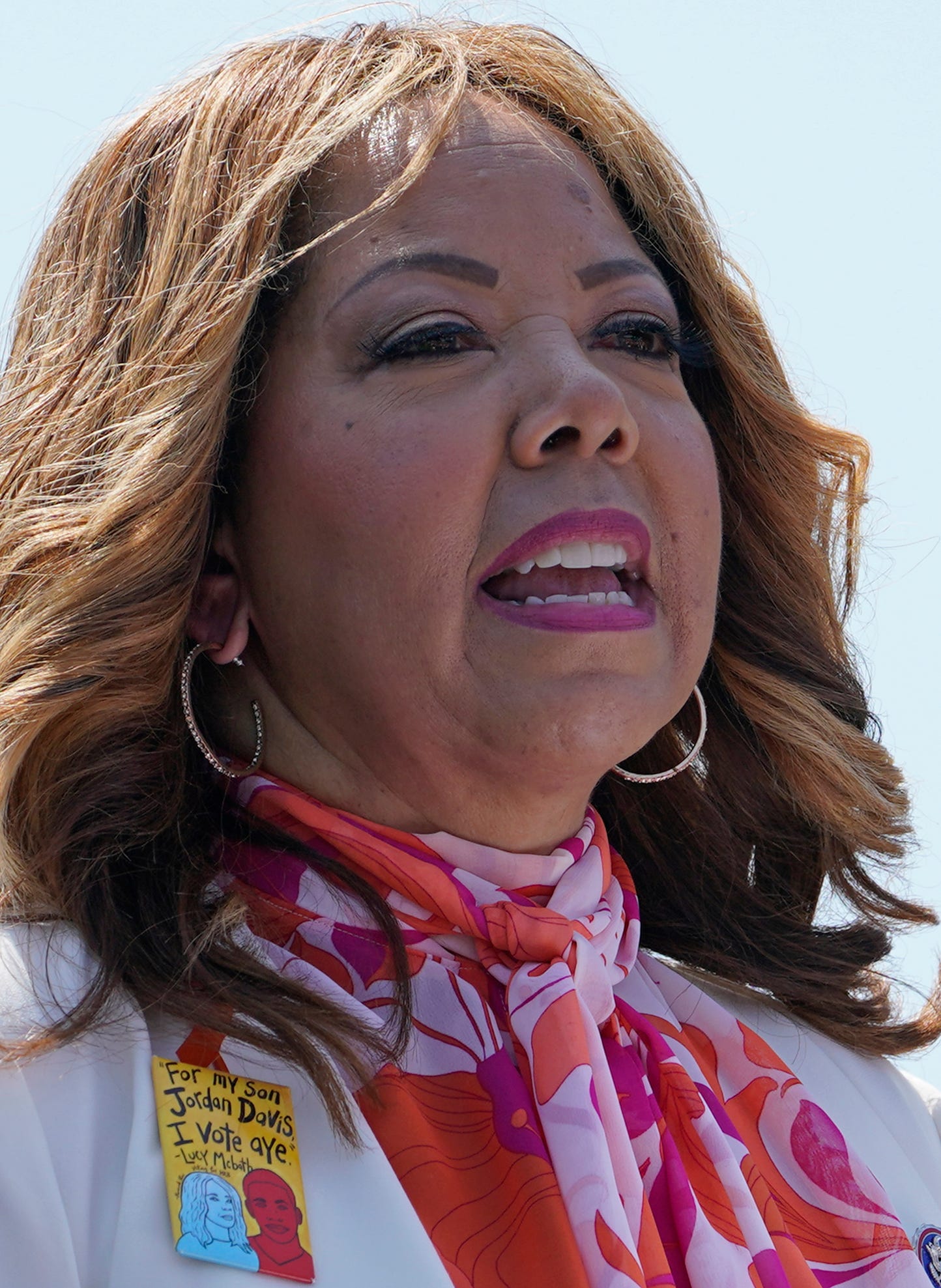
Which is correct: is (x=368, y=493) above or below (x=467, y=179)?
below

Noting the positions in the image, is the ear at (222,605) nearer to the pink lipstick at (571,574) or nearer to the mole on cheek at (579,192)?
the pink lipstick at (571,574)

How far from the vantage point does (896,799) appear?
322cm

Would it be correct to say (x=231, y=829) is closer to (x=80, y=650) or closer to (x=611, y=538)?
(x=80, y=650)

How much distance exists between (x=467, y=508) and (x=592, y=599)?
23 cm

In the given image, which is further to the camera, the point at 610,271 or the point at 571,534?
the point at 610,271

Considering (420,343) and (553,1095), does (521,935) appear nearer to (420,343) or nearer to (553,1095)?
(553,1095)

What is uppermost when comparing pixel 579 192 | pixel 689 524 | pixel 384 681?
pixel 579 192

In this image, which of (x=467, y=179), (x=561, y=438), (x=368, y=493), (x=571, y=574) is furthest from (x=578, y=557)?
(x=467, y=179)

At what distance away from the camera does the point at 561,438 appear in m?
2.44

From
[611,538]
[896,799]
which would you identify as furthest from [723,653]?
[611,538]

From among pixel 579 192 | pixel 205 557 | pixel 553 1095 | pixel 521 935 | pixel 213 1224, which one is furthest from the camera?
pixel 579 192

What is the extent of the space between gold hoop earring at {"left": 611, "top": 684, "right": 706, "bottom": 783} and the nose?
536mm

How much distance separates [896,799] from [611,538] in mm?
1079

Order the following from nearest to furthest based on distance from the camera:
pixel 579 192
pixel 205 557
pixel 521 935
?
pixel 521 935
pixel 205 557
pixel 579 192
